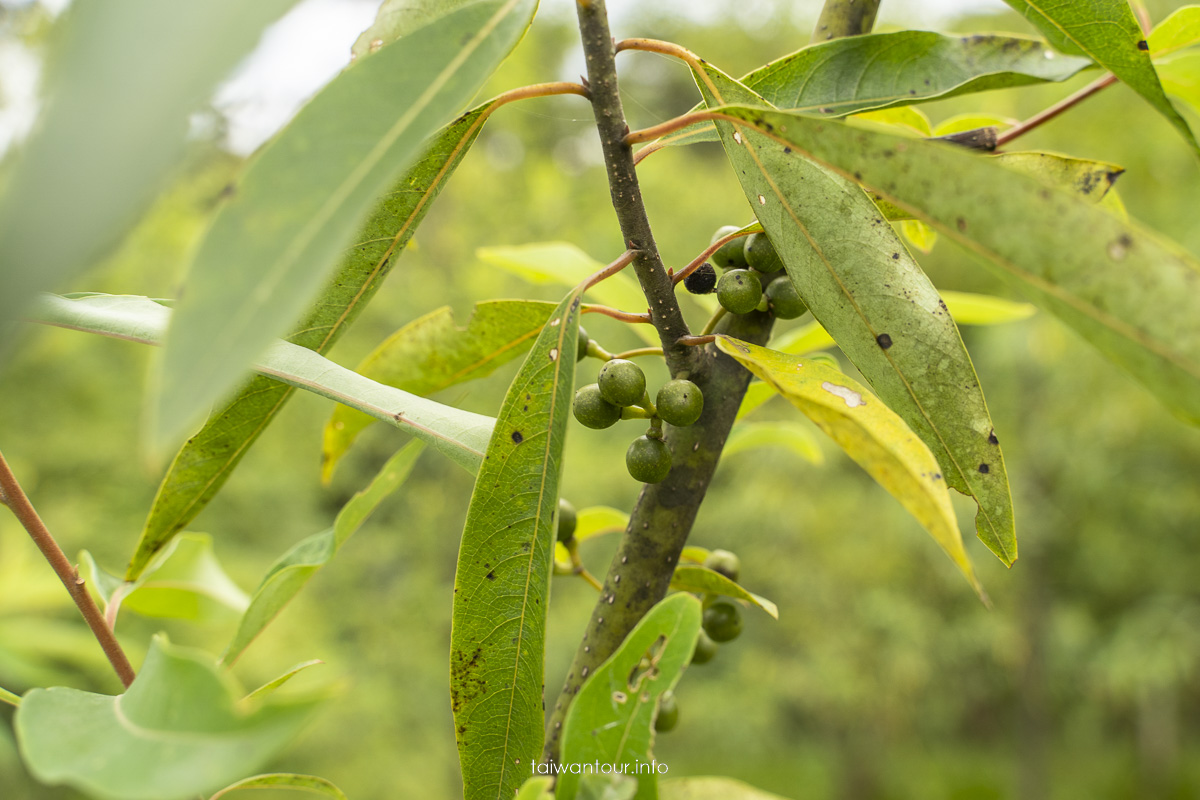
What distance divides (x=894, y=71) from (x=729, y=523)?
4465mm

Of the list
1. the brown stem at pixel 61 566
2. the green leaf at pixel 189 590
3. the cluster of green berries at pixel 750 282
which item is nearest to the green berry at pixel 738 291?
the cluster of green berries at pixel 750 282

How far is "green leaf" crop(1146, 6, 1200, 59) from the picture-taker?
481 mm

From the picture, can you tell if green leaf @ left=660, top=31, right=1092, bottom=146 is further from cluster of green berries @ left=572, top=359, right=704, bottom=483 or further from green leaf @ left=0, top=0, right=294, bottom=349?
green leaf @ left=0, top=0, right=294, bottom=349

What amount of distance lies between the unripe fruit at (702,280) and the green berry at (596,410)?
8cm

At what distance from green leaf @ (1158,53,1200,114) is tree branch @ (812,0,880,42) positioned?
26cm

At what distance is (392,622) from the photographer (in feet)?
13.5

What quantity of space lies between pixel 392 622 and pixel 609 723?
407 cm

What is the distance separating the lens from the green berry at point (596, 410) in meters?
0.43

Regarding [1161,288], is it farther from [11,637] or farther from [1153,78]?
[11,637]

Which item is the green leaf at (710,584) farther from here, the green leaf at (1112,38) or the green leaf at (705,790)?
the green leaf at (1112,38)

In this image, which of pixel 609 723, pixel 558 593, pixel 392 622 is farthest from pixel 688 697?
pixel 609 723

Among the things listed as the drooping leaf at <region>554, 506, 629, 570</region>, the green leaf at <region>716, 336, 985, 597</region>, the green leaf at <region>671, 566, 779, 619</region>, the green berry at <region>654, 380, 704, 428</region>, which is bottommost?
the drooping leaf at <region>554, 506, 629, 570</region>

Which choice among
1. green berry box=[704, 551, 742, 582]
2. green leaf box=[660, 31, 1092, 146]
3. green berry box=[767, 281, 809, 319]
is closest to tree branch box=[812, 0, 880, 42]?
green leaf box=[660, 31, 1092, 146]

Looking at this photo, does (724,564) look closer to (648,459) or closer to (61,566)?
(648,459)
